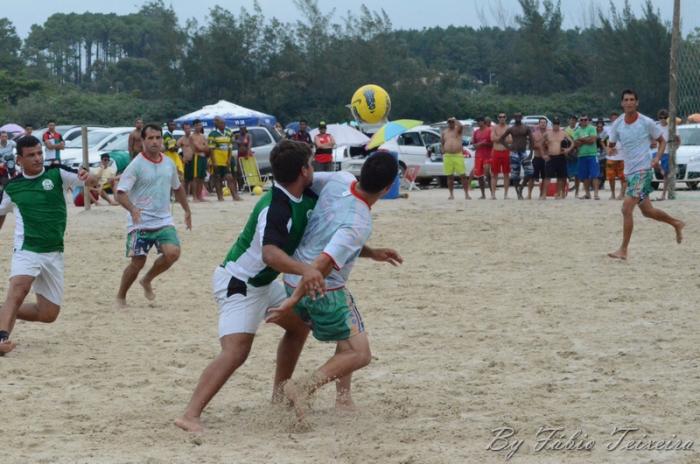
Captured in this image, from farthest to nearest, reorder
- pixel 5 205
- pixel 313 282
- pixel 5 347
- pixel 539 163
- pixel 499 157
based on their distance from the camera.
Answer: pixel 499 157 < pixel 539 163 < pixel 5 205 < pixel 5 347 < pixel 313 282

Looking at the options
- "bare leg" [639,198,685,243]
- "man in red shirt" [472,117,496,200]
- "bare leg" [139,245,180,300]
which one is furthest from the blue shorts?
"bare leg" [139,245,180,300]

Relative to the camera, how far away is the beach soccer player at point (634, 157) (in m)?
12.0

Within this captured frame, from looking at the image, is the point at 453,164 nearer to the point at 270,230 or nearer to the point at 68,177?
the point at 68,177

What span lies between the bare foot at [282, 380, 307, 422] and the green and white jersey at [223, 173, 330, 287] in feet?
1.77

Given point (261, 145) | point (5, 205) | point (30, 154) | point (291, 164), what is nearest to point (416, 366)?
point (291, 164)

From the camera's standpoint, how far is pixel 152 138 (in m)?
9.52

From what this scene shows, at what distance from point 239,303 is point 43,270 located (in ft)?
9.04

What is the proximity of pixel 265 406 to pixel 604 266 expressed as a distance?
21.0ft

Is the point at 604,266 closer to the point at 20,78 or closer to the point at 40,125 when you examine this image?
the point at 40,125

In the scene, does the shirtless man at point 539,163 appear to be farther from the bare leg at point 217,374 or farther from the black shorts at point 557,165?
the bare leg at point 217,374

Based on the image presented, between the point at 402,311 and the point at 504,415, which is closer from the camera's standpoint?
the point at 504,415

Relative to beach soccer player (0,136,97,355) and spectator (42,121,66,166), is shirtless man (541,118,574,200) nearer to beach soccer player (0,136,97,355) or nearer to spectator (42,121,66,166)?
spectator (42,121,66,166)

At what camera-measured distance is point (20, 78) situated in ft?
204

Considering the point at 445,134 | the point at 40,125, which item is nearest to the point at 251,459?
the point at 445,134
